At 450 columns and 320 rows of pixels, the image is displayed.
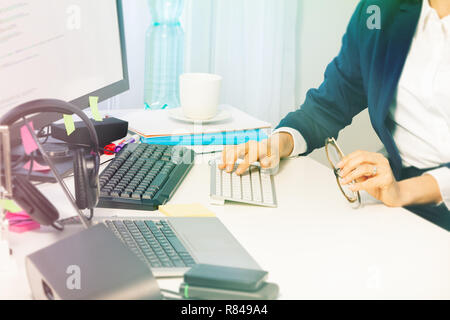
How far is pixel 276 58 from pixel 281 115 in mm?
258

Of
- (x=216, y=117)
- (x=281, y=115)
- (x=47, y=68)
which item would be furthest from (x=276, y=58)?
(x=47, y=68)

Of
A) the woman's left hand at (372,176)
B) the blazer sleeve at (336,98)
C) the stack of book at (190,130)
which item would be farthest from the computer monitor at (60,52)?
the woman's left hand at (372,176)

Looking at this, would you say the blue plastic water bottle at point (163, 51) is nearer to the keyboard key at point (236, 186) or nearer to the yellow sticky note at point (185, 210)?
the keyboard key at point (236, 186)

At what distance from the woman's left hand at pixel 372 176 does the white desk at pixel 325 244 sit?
1.0 inches

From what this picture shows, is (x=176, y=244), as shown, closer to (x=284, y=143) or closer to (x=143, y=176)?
(x=143, y=176)

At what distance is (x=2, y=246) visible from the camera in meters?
0.61

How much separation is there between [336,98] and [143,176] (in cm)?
59

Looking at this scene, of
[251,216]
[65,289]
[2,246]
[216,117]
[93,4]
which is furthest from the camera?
[216,117]

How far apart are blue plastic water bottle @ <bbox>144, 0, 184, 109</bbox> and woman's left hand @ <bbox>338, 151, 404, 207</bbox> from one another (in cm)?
83

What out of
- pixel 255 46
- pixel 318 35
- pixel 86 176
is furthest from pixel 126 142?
pixel 318 35

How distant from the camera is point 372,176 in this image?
0.89 m

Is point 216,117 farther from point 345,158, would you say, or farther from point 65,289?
point 65,289

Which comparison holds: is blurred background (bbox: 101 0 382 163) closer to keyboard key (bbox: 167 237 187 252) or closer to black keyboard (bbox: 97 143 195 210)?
black keyboard (bbox: 97 143 195 210)

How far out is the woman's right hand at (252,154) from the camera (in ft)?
3.25
